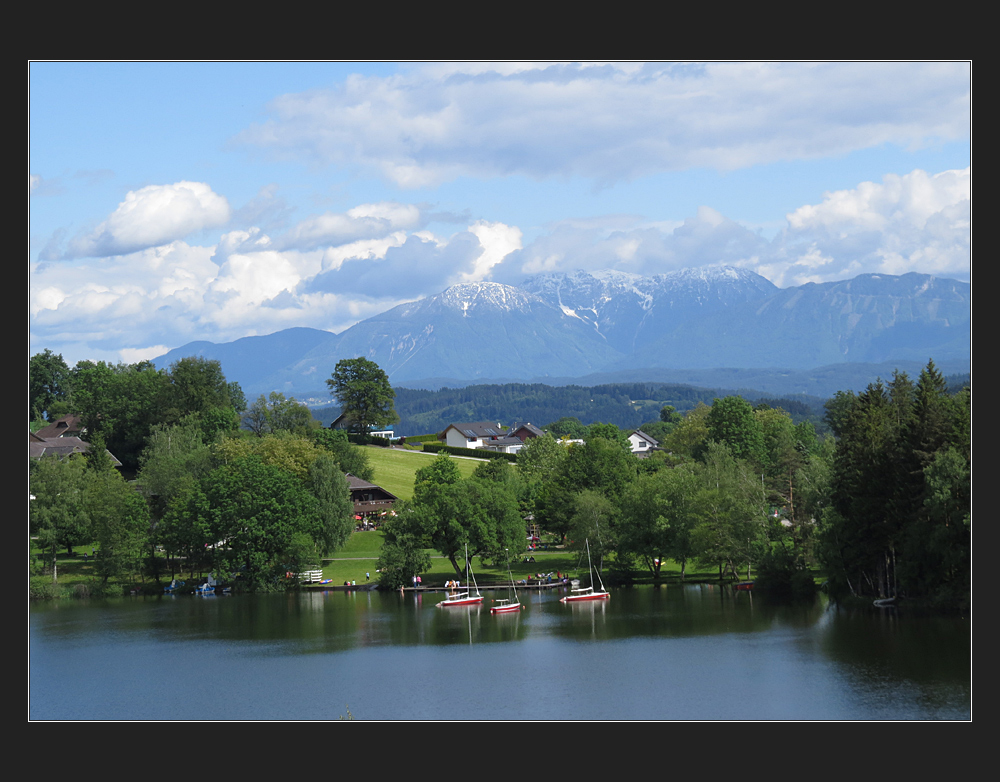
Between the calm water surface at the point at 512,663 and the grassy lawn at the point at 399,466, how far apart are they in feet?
114

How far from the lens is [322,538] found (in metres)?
70.8

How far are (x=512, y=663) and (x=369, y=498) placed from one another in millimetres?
44739

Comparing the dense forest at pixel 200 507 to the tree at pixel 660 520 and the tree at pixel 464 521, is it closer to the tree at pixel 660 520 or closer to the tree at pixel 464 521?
the tree at pixel 464 521

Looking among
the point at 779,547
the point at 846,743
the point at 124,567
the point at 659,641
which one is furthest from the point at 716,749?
the point at 124,567

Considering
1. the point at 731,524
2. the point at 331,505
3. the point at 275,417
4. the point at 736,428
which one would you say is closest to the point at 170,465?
the point at 331,505

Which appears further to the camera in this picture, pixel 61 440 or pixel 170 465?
pixel 61 440

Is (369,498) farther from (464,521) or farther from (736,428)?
(736,428)

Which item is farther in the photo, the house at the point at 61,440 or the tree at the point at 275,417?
the tree at the point at 275,417

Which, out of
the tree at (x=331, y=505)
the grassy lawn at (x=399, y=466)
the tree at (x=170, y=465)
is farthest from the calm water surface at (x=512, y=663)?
the grassy lawn at (x=399, y=466)

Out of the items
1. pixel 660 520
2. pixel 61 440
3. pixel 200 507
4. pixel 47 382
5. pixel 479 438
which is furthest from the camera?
pixel 479 438

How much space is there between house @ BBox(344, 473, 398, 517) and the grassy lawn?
2.28 m

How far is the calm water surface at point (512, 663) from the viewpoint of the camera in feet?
112

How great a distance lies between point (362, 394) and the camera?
11650cm

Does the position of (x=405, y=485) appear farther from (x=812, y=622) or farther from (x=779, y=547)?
(x=812, y=622)
